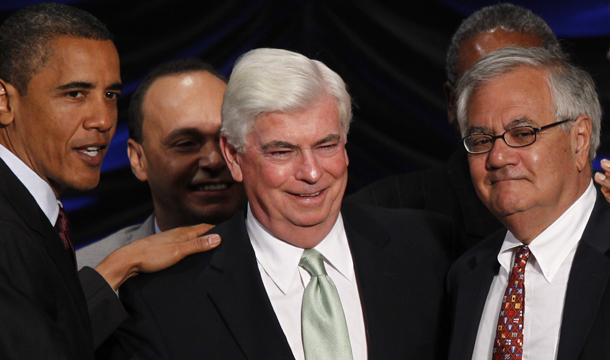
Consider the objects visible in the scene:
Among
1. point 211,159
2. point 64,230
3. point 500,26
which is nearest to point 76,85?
point 64,230

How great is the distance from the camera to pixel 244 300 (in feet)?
7.05

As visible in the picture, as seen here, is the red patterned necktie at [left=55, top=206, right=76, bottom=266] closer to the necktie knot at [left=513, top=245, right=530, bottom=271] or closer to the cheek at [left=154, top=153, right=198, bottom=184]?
the cheek at [left=154, top=153, right=198, bottom=184]

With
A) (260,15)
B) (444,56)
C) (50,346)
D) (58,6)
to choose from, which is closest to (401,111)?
(444,56)

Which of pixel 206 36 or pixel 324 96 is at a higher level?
pixel 206 36

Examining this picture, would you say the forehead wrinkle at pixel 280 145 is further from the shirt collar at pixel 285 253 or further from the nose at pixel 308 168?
the shirt collar at pixel 285 253

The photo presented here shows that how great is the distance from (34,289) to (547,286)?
130 cm

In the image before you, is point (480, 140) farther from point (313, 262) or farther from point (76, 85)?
point (76, 85)

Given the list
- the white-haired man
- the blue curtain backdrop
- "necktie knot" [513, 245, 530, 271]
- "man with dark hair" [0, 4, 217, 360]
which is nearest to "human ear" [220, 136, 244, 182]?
the white-haired man

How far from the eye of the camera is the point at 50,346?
1.76 m

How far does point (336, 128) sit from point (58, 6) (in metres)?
0.95

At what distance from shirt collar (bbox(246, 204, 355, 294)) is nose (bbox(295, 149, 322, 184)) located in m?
0.23

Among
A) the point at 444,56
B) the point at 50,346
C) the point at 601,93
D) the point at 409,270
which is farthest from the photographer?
the point at 444,56

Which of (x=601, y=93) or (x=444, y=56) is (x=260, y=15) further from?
(x=601, y=93)

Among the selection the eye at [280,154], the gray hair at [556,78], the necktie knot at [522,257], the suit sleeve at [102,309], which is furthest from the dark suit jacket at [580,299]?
the suit sleeve at [102,309]
